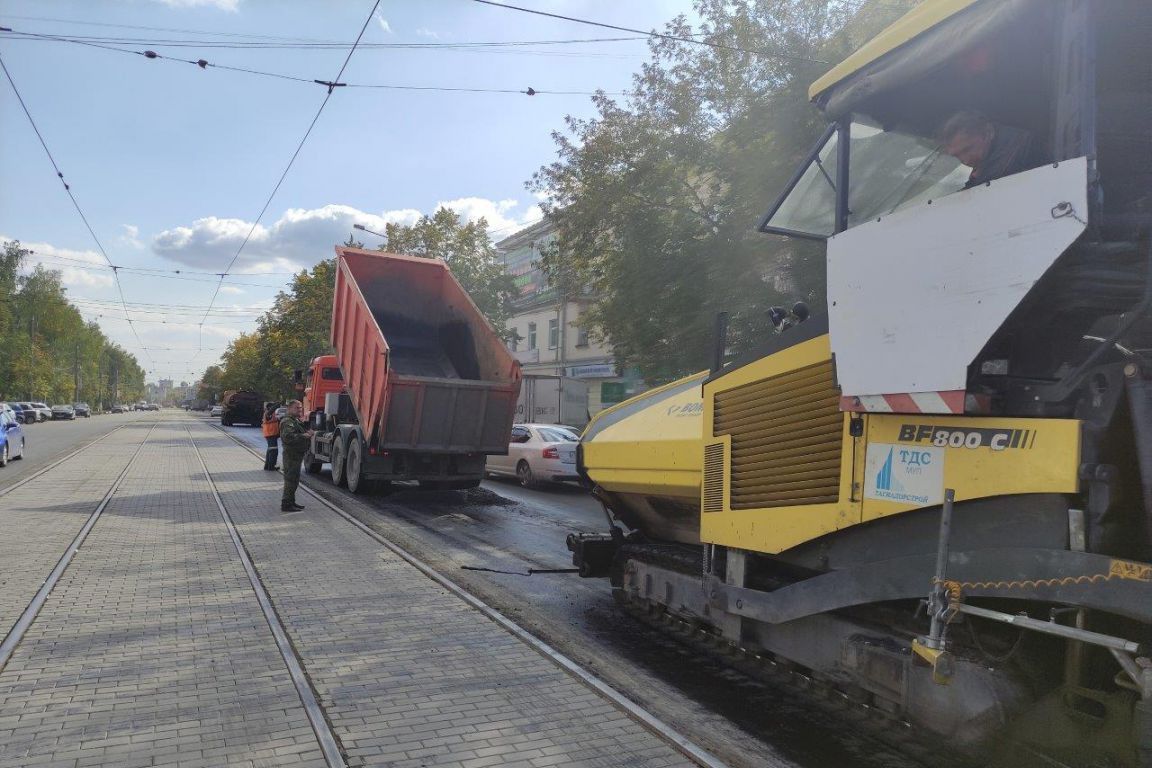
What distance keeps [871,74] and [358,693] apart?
3.98 metres

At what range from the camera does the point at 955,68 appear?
9.62ft

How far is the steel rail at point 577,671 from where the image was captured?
3625mm

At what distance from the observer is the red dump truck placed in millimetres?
11844

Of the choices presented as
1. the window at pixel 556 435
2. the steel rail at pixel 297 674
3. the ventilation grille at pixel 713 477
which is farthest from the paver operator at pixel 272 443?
the ventilation grille at pixel 713 477

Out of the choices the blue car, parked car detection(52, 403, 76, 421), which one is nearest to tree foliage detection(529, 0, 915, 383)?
the blue car

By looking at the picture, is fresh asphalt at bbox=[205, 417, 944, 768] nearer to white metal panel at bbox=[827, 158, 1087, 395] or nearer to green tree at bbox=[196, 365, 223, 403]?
white metal panel at bbox=[827, 158, 1087, 395]

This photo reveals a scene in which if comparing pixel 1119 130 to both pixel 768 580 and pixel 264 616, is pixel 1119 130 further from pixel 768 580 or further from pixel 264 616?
pixel 264 616

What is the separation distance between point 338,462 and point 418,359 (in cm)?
247

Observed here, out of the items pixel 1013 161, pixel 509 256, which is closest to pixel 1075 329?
pixel 1013 161

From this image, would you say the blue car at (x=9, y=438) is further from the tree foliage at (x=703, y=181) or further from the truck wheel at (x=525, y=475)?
the tree foliage at (x=703, y=181)

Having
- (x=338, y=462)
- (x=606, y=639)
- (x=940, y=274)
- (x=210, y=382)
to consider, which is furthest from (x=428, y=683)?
(x=210, y=382)

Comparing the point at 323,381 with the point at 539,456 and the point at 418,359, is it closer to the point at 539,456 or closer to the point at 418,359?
the point at 418,359

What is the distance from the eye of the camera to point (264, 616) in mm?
5621

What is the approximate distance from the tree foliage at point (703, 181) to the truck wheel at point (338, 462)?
5656 mm
